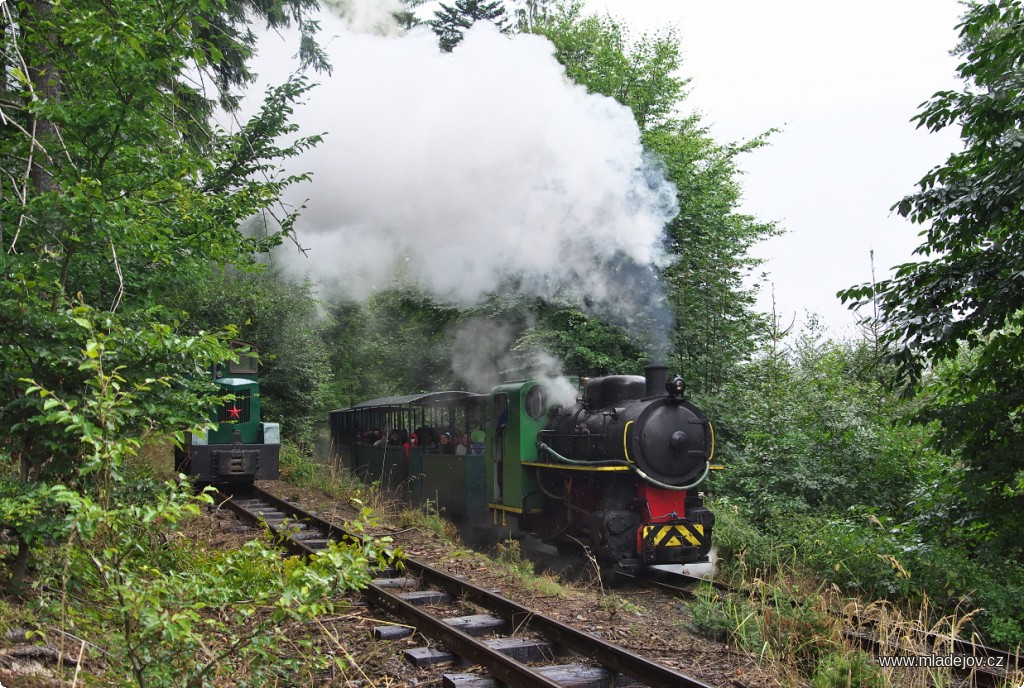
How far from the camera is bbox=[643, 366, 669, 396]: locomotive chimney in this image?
9031mm

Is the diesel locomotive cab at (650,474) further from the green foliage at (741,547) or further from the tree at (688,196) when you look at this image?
the tree at (688,196)

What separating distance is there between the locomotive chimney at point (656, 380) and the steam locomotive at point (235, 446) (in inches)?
292

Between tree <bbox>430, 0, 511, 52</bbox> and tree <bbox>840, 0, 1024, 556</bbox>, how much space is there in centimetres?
1558

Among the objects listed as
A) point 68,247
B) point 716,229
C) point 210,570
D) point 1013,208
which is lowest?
point 210,570

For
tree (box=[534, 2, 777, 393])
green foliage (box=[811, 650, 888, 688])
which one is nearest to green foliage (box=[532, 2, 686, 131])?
tree (box=[534, 2, 777, 393])

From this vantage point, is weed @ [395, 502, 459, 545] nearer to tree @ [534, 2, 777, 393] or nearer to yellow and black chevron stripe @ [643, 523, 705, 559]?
yellow and black chevron stripe @ [643, 523, 705, 559]

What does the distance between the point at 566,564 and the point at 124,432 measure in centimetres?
Result: 657

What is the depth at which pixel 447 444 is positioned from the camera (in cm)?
1331

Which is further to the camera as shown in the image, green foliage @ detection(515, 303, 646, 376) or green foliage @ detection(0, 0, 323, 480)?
green foliage @ detection(515, 303, 646, 376)

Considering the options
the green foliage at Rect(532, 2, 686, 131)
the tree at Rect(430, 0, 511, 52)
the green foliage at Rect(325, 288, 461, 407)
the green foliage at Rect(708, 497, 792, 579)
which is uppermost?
the tree at Rect(430, 0, 511, 52)

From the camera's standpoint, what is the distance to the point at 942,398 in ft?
24.0

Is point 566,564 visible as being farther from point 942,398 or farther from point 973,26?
point 973,26

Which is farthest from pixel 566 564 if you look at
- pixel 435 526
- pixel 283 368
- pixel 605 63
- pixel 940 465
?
pixel 283 368

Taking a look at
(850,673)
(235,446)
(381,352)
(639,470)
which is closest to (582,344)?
(639,470)
